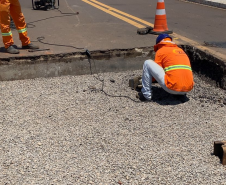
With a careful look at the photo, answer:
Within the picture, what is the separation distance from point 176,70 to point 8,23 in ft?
9.13

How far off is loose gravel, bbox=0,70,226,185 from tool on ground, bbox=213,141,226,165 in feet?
0.20

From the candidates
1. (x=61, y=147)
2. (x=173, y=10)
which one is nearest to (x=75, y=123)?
(x=61, y=147)

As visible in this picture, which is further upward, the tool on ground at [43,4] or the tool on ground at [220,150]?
the tool on ground at [43,4]

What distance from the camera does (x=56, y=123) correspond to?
4.09 meters

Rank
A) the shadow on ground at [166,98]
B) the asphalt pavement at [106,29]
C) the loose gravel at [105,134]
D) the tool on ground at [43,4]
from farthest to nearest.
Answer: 1. the tool on ground at [43,4]
2. the asphalt pavement at [106,29]
3. the shadow on ground at [166,98]
4. the loose gravel at [105,134]

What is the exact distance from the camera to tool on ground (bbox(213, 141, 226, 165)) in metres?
3.12

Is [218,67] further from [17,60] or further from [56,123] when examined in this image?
[17,60]

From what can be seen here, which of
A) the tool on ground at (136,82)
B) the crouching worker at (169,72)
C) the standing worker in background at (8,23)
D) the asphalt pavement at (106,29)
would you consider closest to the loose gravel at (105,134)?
the tool on ground at (136,82)

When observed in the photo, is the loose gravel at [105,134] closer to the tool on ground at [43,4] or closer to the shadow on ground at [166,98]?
the shadow on ground at [166,98]

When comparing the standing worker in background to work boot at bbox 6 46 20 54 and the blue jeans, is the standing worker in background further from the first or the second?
the blue jeans

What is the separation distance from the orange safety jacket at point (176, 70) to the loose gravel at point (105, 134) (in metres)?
0.31

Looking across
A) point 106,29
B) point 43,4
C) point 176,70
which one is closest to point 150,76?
point 176,70

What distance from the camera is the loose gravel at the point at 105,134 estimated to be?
10.1ft

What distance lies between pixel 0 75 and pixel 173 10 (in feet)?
22.4
